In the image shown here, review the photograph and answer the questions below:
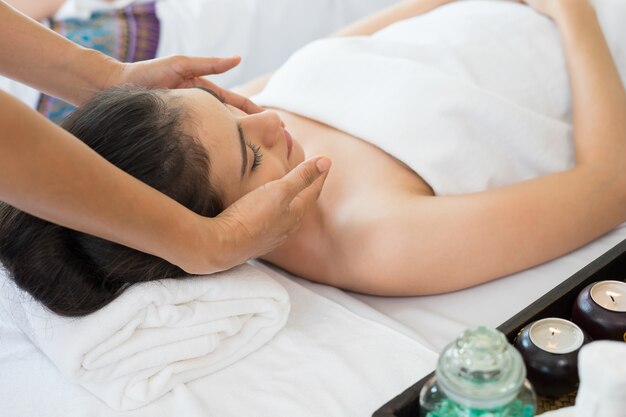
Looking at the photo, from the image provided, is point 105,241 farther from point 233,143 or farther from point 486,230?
point 486,230

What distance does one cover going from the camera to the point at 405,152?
1.34m

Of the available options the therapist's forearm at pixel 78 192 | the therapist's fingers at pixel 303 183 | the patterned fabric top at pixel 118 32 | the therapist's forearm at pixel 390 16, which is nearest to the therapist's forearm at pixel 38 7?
the patterned fabric top at pixel 118 32

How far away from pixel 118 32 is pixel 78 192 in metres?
1.48

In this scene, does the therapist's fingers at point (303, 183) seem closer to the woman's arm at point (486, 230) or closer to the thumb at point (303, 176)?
the thumb at point (303, 176)

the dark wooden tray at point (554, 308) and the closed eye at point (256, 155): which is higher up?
the closed eye at point (256, 155)

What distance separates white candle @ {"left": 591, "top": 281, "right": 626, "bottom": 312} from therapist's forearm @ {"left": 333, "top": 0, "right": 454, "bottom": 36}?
1.01 meters

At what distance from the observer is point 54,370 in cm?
112

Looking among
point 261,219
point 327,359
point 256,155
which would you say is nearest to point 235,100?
point 256,155

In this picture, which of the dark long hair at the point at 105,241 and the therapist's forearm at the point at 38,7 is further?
the therapist's forearm at the point at 38,7

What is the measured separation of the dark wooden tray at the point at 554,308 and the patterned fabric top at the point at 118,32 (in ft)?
4.95

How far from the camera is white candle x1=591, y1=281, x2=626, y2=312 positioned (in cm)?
96

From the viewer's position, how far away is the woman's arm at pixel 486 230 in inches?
47.2

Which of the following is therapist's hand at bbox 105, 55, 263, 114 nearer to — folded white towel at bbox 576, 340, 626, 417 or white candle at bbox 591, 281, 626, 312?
white candle at bbox 591, 281, 626, 312

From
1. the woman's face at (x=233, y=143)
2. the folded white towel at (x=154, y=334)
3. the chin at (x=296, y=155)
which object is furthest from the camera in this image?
the chin at (x=296, y=155)
